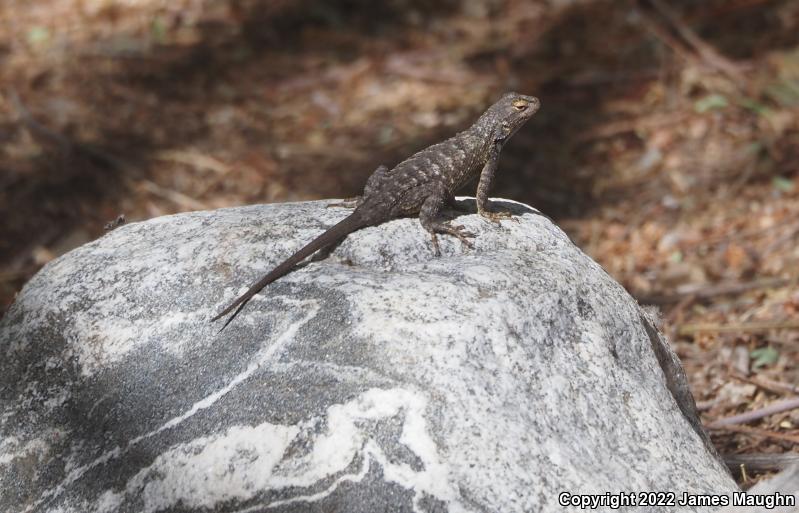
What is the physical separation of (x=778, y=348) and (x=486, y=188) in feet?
8.76

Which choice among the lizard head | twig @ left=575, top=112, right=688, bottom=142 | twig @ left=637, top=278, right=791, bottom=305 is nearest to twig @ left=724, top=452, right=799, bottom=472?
twig @ left=637, top=278, right=791, bottom=305

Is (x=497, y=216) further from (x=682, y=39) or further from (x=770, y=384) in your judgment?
(x=682, y=39)

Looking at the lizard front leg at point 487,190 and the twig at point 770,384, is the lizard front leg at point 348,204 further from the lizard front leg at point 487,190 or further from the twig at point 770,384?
the twig at point 770,384

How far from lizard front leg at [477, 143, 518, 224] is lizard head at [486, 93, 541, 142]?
0.38ft

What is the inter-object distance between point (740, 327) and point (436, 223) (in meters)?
3.04

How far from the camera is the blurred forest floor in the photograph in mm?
7367

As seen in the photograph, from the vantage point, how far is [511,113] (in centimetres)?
515

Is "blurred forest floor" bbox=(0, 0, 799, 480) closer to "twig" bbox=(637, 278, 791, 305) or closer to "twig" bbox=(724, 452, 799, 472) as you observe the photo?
"twig" bbox=(637, 278, 791, 305)

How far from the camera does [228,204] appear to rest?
27.2ft

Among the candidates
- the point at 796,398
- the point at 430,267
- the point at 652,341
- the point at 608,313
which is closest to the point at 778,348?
the point at 796,398

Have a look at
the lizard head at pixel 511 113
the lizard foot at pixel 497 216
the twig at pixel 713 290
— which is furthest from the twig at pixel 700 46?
the lizard foot at pixel 497 216

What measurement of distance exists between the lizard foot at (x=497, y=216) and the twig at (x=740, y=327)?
256 cm

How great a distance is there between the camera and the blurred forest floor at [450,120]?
737 centimetres

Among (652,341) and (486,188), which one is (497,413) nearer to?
(652,341)
